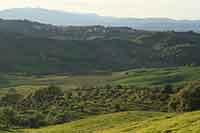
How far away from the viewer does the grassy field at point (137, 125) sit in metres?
46.7

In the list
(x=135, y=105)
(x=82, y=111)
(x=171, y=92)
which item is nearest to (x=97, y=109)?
(x=82, y=111)

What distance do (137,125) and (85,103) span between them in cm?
7106

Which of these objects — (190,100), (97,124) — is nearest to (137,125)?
(97,124)

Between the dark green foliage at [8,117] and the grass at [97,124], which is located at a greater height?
the grass at [97,124]

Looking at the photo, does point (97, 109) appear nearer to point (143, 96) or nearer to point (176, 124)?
point (143, 96)

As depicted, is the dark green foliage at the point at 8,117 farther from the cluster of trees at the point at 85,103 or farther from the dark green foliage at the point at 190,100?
the dark green foliage at the point at 190,100

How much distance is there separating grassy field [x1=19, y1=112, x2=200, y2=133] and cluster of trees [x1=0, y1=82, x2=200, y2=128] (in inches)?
570

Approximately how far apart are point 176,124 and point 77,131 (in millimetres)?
24095

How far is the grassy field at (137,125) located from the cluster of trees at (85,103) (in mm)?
14476

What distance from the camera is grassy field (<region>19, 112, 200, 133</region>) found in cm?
4667

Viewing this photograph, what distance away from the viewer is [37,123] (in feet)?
306

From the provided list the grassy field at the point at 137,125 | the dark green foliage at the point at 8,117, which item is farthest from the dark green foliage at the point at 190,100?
the dark green foliage at the point at 8,117

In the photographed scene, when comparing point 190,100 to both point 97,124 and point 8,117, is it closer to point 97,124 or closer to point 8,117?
point 97,124

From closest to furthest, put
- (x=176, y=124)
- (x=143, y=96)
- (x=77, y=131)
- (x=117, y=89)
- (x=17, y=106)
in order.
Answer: (x=176, y=124)
(x=77, y=131)
(x=17, y=106)
(x=143, y=96)
(x=117, y=89)
